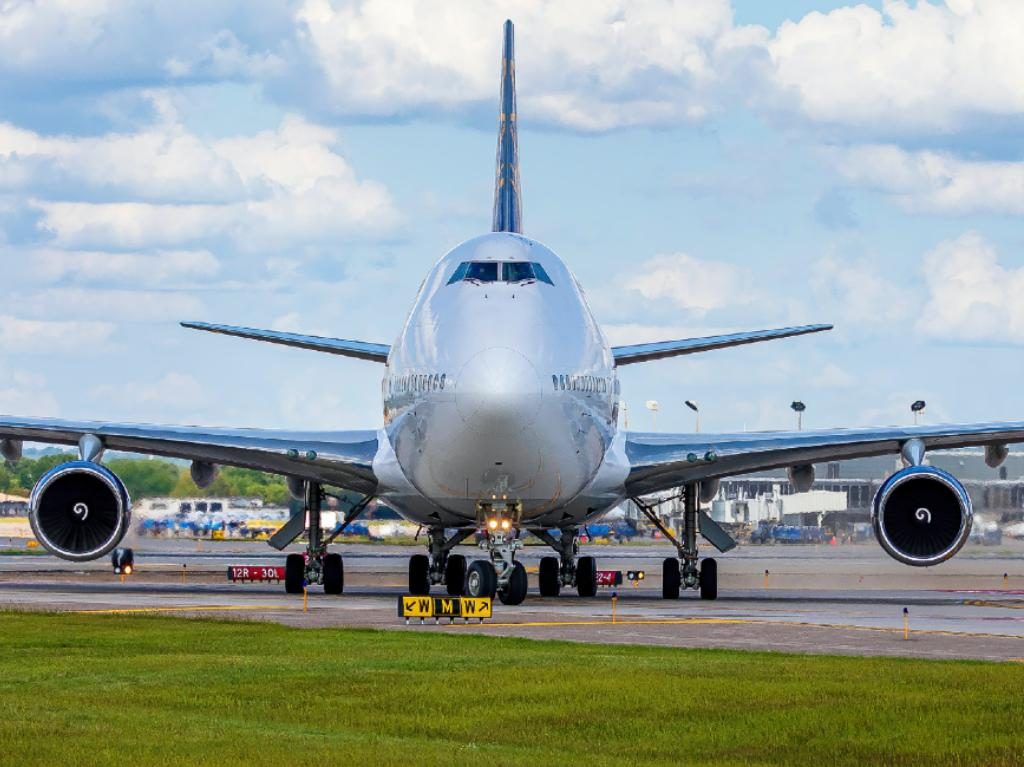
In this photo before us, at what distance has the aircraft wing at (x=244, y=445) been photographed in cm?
3875

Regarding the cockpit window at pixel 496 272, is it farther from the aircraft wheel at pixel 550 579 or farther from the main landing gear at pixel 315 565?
the aircraft wheel at pixel 550 579

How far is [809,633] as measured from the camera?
96.0 ft

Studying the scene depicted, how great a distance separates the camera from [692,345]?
39844mm

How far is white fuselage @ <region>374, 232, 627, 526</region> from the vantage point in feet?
109

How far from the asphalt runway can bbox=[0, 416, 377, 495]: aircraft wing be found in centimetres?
245

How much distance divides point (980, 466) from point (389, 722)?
80963mm

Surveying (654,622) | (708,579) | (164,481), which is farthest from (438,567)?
(164,481)

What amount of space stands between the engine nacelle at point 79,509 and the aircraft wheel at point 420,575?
6293mm

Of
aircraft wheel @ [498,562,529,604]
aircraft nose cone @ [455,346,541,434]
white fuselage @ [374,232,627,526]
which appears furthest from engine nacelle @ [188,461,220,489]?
aircraft nose cone @ [455,346,541,434]

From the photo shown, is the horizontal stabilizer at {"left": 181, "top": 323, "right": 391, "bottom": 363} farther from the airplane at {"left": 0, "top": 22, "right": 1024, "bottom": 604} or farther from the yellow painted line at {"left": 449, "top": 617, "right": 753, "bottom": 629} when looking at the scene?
the yellow painted line at {"left": 449, "top": 617, "right": 753, "bottom": 629}

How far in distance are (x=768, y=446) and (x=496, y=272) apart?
7334 millimetres

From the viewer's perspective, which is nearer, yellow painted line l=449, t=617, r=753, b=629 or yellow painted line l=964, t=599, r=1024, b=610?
yellow painted line l=449, t=617, r=753, b=629

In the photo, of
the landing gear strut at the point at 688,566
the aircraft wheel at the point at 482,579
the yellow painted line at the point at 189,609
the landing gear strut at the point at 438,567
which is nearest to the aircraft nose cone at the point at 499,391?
the aircraft wheel at the point at 482,579

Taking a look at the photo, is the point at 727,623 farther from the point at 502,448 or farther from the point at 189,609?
the point at 189,609
